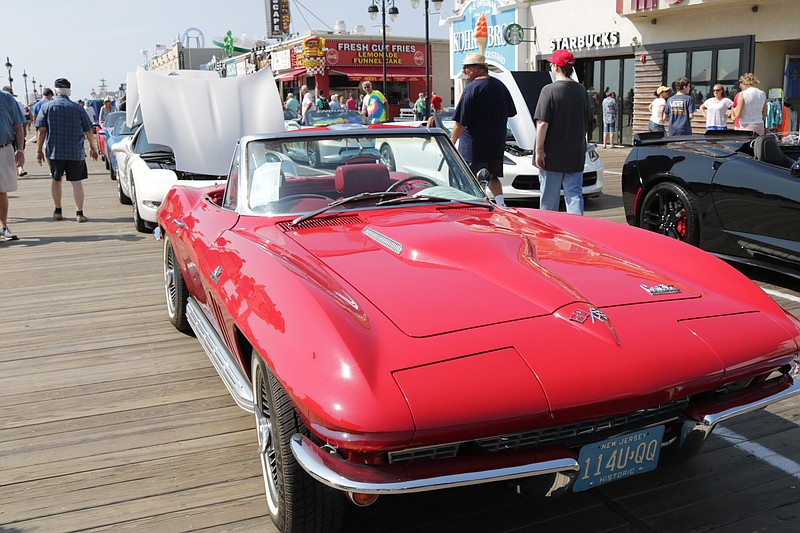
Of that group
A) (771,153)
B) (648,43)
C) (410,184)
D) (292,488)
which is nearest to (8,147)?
(410,184)

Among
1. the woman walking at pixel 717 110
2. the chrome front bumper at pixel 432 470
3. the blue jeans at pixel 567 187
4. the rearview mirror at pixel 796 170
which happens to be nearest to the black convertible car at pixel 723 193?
the rearview mirror at pixel 796 170

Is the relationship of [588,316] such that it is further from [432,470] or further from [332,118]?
[332,118]

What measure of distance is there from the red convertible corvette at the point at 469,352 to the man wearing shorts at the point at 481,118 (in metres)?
3.97

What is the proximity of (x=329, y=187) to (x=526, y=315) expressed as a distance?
5.53ft

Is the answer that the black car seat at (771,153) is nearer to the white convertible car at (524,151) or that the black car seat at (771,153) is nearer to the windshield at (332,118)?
the white convertible car at (524,151)

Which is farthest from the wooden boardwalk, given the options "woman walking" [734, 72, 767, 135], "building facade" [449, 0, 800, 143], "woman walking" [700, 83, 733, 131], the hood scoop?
"building facade" [449, 0, 800, 143]

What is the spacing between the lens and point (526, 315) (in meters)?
2.43

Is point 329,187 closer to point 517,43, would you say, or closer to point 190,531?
point 190,531

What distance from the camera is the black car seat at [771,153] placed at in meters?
5.73

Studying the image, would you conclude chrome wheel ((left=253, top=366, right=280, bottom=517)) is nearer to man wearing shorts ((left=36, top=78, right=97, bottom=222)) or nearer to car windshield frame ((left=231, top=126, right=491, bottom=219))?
car windshield frame ((left=231, top=126, right=491, bottom=219))

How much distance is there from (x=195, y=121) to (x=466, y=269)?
5689 mm

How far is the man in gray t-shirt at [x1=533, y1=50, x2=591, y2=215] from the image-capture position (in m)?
6.44

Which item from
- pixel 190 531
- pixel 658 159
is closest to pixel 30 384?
pixel 190 531

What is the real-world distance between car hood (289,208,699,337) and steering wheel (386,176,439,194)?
353 mm
